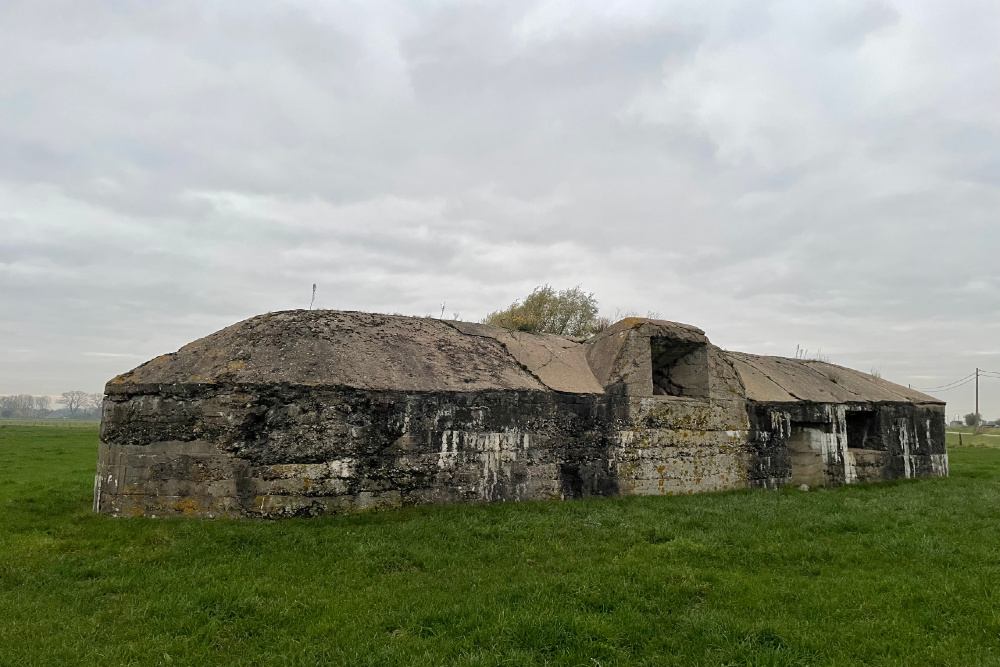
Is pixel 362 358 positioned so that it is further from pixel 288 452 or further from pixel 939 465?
pixel 939 465

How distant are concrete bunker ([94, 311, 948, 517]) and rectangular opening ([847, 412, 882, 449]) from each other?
7.60 feet

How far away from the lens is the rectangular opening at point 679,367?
11.2 metres

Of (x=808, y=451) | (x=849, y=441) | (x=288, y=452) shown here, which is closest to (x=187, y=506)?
(x=288, y=452)

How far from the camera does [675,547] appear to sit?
6523 millimetres

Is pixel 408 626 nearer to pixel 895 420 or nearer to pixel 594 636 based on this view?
pixel 594 636

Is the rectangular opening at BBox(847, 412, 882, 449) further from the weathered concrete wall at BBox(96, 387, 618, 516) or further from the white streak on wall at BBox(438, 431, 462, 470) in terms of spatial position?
the white streak on wall at BBox(438, 431, 462, 470)

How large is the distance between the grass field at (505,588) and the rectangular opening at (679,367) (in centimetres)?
322

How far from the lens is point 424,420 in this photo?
334 inches

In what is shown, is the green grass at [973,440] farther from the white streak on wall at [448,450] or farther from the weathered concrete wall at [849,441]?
the white streak on wall at [448,450]

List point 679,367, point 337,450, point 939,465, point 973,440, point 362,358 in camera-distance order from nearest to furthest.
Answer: point 337,450, point 362,358, point 679,367, point 939,465, point 973,440

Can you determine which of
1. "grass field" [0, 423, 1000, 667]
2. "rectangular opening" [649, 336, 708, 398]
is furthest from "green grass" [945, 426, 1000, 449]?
"grass field" [0, 423, 1000, 667]

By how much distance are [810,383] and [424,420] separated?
976 cm

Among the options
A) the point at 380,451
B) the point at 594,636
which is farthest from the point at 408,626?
the point at 380,451

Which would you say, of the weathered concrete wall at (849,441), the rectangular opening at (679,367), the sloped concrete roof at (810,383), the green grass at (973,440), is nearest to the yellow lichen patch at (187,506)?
the rectangular opening at (679,367)
